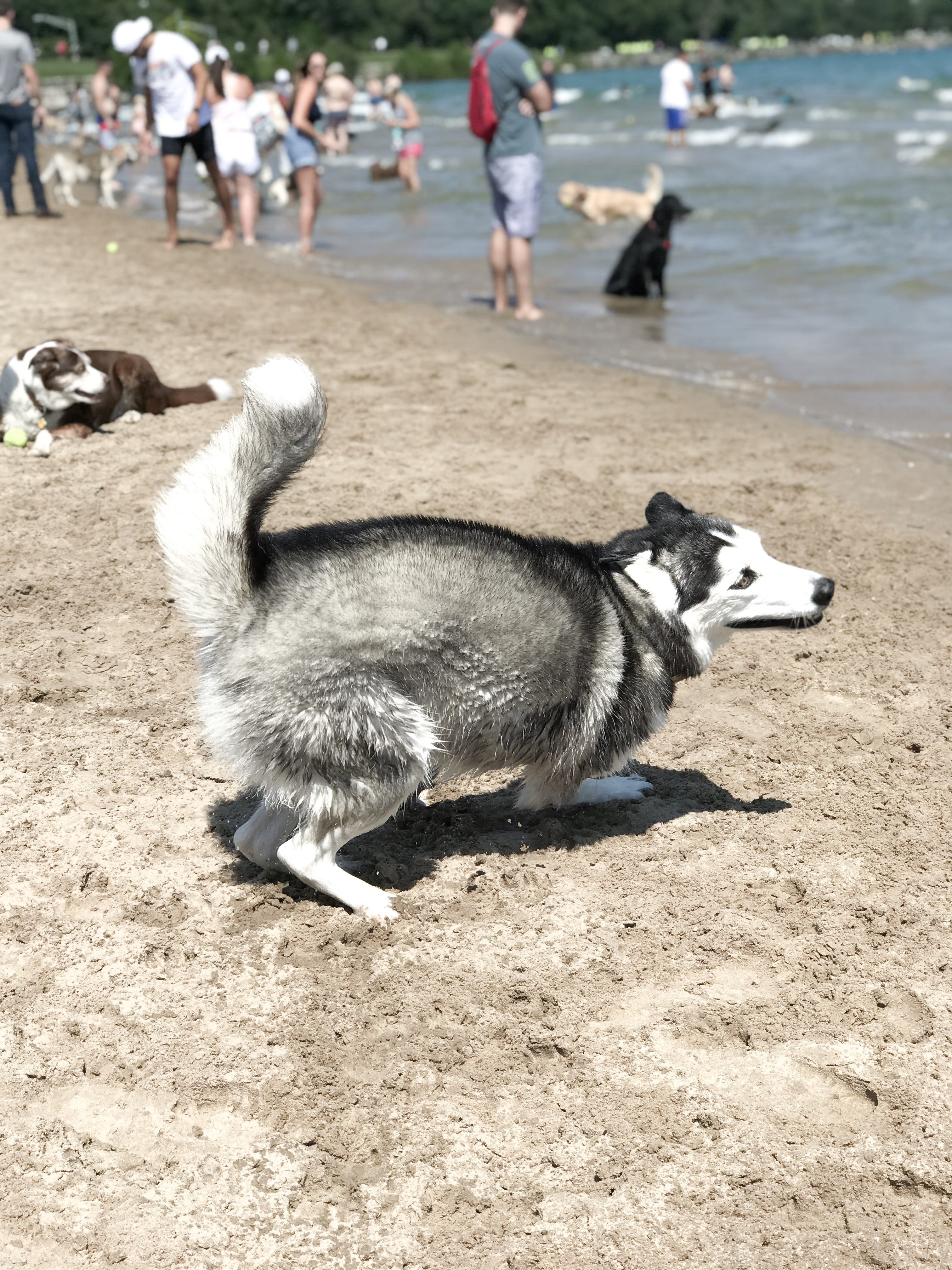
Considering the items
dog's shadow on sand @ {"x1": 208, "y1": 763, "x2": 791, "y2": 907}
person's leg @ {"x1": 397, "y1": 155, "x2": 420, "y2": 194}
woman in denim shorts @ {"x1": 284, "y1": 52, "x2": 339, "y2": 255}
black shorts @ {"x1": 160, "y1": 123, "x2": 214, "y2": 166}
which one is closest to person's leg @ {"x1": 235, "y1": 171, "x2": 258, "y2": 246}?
woman in denim shorts @ {"x1": 284, "y1": 52, "x2": 339, "y2": 255}

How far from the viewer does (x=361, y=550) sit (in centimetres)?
335

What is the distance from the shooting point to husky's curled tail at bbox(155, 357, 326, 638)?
123 inches

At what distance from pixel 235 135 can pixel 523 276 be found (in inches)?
215

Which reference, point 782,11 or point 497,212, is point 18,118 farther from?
point 782,11

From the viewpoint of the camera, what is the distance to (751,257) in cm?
1395

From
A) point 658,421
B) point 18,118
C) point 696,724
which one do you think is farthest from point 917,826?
point 18,118

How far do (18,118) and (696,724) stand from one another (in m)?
13.9

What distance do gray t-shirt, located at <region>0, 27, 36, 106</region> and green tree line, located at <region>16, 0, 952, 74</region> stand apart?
163 ft

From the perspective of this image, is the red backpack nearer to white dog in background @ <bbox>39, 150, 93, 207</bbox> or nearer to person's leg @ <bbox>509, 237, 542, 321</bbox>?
person's leg @ <bbox>509, 237, 542, 321</bbox>

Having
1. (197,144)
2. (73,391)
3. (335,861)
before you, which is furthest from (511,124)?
(335,861)

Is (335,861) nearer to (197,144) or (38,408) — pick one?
(38,408)

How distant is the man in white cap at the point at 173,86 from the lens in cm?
1266

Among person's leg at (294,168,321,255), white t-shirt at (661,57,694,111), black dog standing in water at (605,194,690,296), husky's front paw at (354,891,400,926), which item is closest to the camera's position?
husky's front paw at (354,891,400,926)

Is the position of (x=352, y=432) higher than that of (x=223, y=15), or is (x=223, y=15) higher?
(x=223, y=15)
